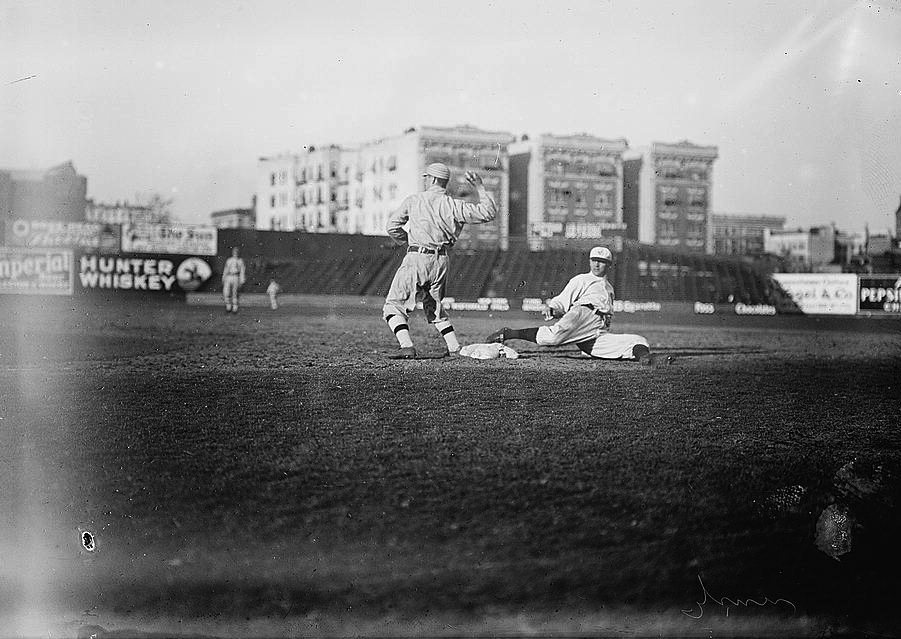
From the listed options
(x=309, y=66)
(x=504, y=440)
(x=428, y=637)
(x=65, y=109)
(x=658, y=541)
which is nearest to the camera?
(x=428, y=637)

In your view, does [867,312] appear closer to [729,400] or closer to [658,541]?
[729,400]

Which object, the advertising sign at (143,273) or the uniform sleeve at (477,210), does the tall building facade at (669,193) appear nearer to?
the uniform sleeve at (477,210)

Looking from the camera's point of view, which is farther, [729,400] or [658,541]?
[729,400]

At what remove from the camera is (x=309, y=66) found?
2.82m

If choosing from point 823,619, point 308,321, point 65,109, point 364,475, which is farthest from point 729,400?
point 65,109

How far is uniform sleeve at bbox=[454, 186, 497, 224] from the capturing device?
9.85ft

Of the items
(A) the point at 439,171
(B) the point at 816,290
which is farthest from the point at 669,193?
(B) the point at 816,290

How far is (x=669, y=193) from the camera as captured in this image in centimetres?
329

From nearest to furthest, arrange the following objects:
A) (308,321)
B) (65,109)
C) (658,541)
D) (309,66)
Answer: (658,541), (65,109), (309,66), (308,321)

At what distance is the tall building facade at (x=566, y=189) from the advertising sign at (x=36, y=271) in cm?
164

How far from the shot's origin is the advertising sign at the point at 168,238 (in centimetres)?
300

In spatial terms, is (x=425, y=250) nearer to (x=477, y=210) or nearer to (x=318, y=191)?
(x=477, y=210)

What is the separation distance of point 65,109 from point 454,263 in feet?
4.61

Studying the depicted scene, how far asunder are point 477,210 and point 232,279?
1.28 m
